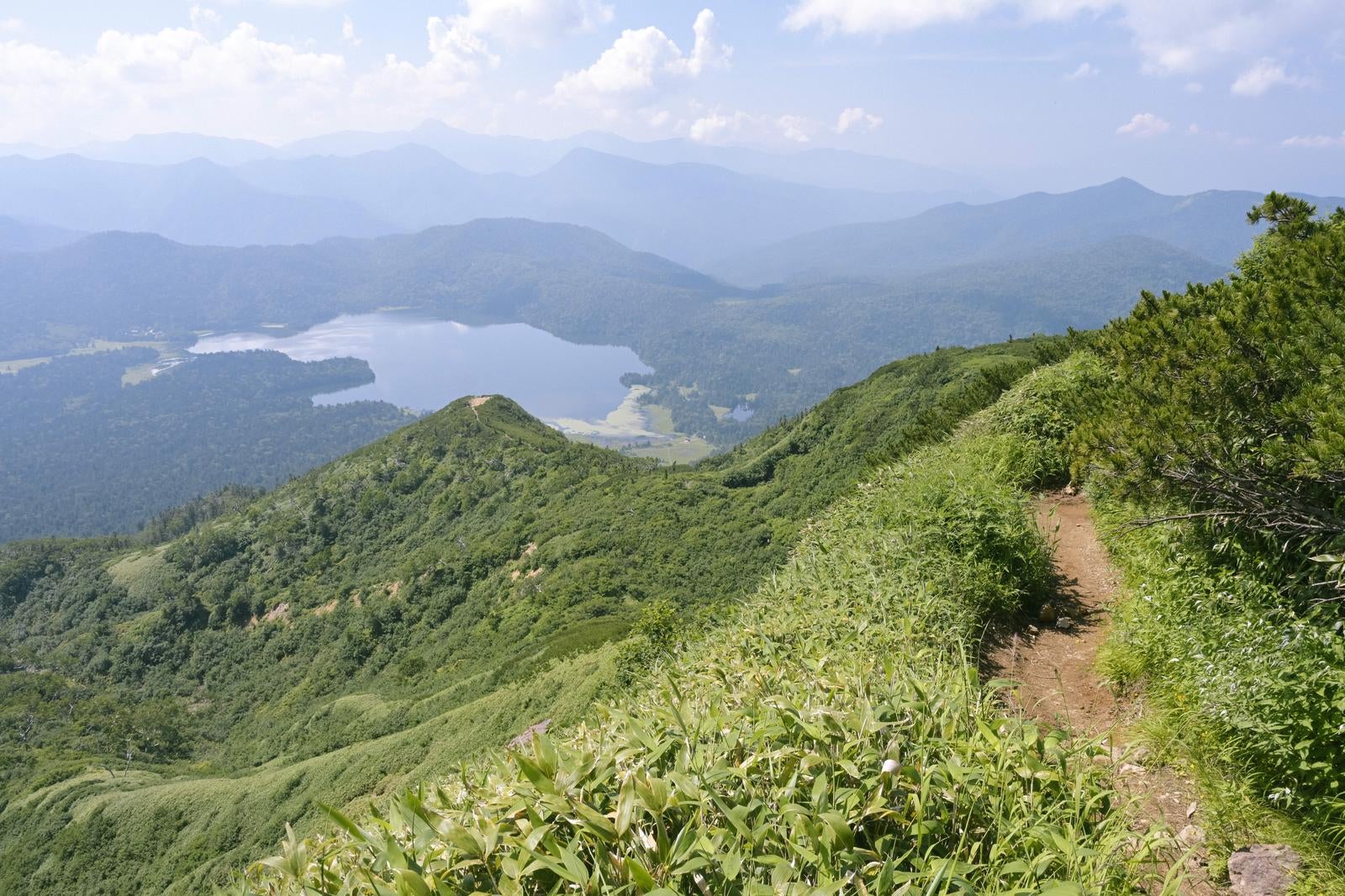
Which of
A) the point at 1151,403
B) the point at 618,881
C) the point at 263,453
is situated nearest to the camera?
the point at 618,881

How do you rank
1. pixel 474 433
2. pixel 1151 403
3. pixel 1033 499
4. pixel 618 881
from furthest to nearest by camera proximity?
pixel 474 433 < pixel 1033 499 < pixel 1151 403 < pixel 618 881

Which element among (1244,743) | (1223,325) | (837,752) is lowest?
(1244,743)

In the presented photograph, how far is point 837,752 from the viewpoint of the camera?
8.52 ft

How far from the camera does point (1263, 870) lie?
9.57 ft

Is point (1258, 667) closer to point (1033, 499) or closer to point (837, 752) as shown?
point (837, 752)

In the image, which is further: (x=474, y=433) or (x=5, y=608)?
(x=5, y=608)

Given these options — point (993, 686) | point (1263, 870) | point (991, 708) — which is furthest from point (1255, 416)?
point (993, 686)

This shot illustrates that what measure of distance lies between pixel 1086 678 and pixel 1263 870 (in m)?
2.14

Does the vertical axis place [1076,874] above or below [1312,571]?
below

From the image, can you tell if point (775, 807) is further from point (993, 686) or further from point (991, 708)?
point (991, 708)

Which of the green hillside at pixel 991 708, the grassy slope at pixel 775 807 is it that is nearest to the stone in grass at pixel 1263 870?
the green hillside at pixel 991 708

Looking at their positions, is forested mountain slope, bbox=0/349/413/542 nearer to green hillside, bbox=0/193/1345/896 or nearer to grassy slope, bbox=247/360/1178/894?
green hillside, bbox=0/193/1345/896

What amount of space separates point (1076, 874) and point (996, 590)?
11.7 feet

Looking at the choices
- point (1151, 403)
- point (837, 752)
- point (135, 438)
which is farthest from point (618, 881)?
point (135, 438)
